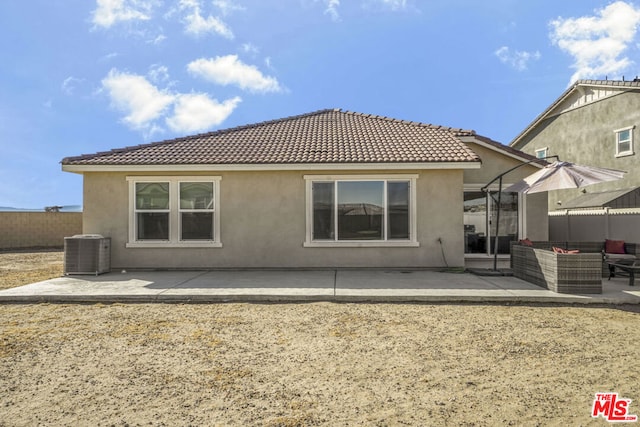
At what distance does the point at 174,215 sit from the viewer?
34.9 ft

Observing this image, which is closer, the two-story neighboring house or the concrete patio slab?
the concrete patio slab

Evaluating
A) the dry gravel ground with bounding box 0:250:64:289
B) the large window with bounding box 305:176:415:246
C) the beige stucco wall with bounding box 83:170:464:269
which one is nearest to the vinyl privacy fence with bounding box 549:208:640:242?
the beige stucco wall with bounding box 83:170:464:269

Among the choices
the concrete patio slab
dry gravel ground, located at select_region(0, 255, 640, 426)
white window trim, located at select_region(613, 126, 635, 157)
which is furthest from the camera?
white window trim, located at select_region(613, 126, 635, 157)

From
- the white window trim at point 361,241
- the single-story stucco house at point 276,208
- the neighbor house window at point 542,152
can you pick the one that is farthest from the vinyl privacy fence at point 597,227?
the white window trim at point 361,241

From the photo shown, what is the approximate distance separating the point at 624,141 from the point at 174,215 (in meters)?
21.2

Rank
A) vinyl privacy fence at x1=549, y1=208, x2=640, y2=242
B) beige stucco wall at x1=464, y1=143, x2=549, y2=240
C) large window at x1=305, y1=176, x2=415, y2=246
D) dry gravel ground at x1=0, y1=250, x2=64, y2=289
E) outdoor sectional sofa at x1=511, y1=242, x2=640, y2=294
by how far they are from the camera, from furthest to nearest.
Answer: vinyl privacy fence at x1=549, y1=208, x2=640, y2=242, beige stucco wall at x1=464, y1=143, x2=549, y2=240, large window at x1=305, y1=176, x2=415, y2=246, dry gravel ground at x1=0, y1=250, x2=64, y2=289, outdoor sectional sofa at x1=511, y1=242, x2=640, y2=294

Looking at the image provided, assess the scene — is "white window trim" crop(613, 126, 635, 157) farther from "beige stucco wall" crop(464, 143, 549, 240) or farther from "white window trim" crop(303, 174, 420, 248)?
"white window trim" crop(303, 174, 420, 248)

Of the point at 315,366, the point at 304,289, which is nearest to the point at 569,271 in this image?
the point at 304,289

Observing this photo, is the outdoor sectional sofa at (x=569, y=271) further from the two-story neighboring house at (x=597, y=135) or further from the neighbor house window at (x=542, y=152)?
the neighbor house window at (x=542, y=152)

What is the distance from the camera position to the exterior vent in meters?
10.0

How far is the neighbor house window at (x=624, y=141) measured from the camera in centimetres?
1835

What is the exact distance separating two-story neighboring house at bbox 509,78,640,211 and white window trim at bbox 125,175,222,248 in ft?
57.2

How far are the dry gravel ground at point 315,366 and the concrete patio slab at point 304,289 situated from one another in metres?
0.79

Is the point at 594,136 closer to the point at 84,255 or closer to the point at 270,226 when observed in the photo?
the point at 270,226
